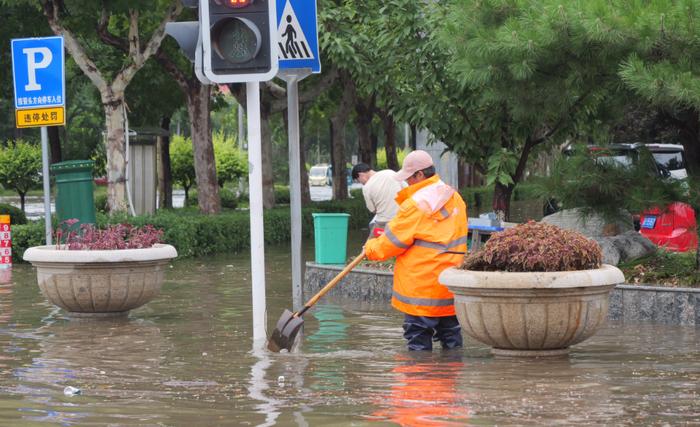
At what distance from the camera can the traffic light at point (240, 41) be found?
955cm

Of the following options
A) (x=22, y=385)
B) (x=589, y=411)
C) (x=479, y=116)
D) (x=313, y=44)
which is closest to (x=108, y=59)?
(x=479, y=116)

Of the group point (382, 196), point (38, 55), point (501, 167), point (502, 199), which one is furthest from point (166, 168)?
point (382, 196)

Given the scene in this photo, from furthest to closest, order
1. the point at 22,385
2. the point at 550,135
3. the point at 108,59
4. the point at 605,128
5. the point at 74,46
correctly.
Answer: the point at 108,59 → the point at 74,46 → the point at 550,135 → the point at 605,128 → the point at 22,385

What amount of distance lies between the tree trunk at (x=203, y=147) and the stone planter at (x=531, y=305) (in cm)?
1794

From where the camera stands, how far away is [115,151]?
920 inches

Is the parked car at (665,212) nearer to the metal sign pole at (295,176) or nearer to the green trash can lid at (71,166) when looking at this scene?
the metal sign pole at (295,176)

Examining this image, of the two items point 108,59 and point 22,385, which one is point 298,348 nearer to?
point 22,385

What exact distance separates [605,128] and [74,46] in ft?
36.5

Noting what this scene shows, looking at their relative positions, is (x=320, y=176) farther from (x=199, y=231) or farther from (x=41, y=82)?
(x=41, y=82)

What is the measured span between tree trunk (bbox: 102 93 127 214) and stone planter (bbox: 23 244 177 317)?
34.5 feet

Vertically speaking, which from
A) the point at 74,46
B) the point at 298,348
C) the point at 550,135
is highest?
the point at 74,46

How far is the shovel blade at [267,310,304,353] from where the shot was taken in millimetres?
9977

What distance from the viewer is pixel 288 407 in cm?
753

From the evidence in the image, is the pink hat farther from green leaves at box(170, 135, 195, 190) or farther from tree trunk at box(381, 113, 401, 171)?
green leaves at box(170, 135, 195, 190)
